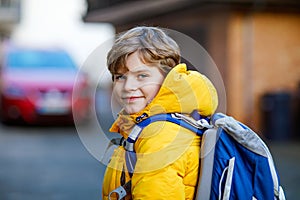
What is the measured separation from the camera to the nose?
257 cm

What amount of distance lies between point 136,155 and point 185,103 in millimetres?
257

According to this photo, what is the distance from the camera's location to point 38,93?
15414 mm

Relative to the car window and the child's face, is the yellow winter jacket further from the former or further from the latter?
the car window

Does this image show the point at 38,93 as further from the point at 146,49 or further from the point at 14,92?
the point at 146,49

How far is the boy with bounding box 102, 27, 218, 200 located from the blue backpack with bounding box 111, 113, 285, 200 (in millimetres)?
30

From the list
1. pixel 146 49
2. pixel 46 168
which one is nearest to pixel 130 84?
pixel 146 49

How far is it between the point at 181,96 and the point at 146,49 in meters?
0.21

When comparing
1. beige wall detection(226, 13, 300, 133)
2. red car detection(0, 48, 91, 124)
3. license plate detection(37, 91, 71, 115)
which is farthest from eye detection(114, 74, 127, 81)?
license plate detection(37, 91, 71, 115)

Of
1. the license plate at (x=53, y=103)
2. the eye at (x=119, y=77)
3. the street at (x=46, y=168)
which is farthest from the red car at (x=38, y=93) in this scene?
the eye at (x=119, y=77)

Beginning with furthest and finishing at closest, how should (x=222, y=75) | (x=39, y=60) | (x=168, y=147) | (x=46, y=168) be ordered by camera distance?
(x=39, y=60), (x=222, y=75), (x=46, y=168), (x=168, y=147)

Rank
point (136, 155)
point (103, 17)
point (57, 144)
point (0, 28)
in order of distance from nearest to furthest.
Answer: point (136, 155), point (57, 144), point (103, 17), point (0, 28)

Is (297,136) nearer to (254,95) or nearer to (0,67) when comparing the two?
(254,95)

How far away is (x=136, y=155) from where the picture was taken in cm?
250

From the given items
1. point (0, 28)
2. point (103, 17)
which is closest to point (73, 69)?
point (103, 17)
